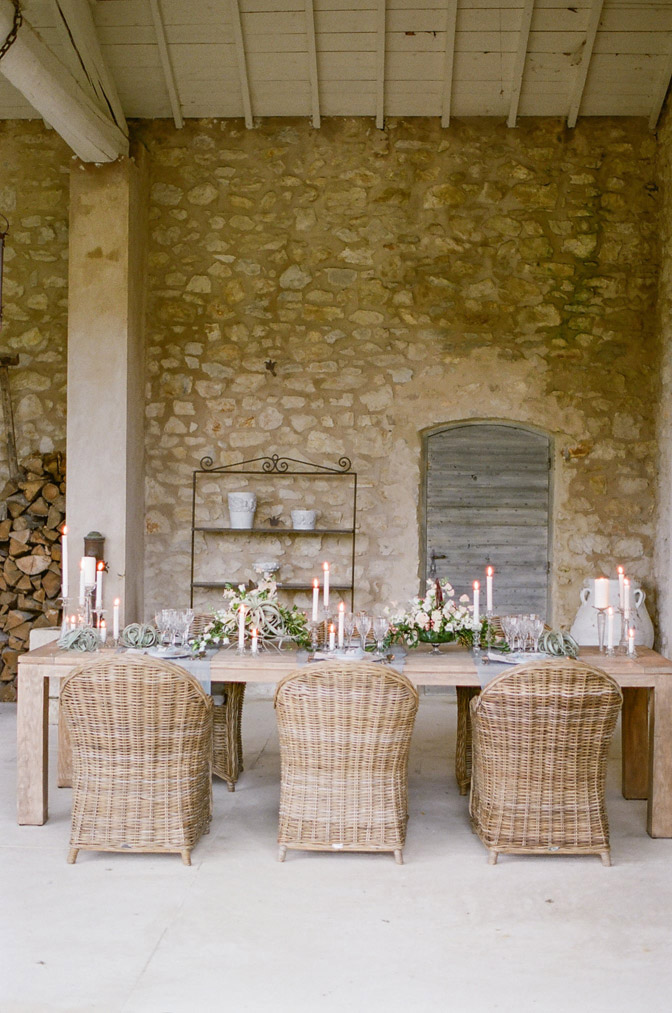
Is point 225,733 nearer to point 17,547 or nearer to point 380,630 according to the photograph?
point 380,630

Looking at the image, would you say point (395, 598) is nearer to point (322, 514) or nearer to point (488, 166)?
point (322, 514)

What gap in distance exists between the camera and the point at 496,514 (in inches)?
268

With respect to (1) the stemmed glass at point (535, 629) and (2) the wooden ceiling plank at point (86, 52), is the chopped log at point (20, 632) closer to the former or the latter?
(2) the wooden ceiling plank at point (86, 52)

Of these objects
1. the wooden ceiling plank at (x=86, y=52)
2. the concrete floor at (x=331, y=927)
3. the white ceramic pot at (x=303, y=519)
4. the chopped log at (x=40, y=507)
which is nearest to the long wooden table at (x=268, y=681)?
the concrete floor at (x=331, y=927)

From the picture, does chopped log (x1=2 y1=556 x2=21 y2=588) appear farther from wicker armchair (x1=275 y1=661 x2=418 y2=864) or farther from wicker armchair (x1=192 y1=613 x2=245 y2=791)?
wicker armchair (x1=275 y1=661 x2=418 y2=864)

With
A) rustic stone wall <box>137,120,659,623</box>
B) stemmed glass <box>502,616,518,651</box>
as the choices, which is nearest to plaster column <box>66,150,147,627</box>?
rustic stone wall <box>137,120,659,623</box>

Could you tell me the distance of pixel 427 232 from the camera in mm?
6785

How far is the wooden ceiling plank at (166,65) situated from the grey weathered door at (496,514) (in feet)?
9.68

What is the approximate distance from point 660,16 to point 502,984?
578cm

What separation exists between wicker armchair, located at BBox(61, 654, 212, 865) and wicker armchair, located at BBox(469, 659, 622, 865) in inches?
44.3

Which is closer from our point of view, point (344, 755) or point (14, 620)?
point (344, 755)

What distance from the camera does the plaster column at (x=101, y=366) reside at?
6398mm

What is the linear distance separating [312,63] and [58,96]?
6.01 feet

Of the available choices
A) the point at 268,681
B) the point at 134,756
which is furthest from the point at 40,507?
the point at 134,756
